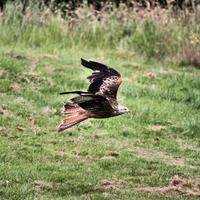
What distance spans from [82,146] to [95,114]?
2593 mm

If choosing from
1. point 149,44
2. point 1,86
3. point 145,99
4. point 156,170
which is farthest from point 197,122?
point 149,44

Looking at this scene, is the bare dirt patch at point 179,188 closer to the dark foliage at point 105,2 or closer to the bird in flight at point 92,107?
the bird in flight at point 92,107

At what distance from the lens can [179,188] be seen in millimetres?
7016

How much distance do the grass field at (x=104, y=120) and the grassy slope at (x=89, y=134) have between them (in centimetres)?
1

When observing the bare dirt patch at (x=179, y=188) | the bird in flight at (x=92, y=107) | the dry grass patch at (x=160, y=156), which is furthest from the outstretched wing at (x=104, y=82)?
the dry grass patch at (x=160, y=156)

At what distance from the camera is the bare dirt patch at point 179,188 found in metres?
6.89

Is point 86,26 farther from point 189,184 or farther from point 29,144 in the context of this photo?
point 189,184

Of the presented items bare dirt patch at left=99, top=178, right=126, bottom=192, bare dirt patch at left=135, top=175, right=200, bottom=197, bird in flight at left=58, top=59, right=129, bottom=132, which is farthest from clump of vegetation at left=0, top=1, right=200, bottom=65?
bird in flight at left=58, top=59, right=129, bottom=132

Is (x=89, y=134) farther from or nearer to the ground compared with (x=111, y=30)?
nearer to the ground

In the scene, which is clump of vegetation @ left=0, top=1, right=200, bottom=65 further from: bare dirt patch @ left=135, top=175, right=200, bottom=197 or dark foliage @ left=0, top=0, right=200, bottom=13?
bare dirt patch @ left=135, top=175, right=200, bottom=197

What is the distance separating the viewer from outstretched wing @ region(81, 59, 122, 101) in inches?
238

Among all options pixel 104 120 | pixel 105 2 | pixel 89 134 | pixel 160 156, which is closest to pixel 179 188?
pixel 160 156

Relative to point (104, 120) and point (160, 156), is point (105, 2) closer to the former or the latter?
point (104, 120)

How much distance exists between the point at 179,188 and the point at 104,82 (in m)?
1.49
